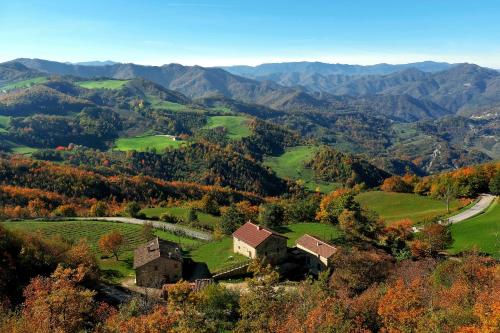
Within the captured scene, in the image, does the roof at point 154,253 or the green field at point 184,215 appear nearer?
the roof at point 154,253

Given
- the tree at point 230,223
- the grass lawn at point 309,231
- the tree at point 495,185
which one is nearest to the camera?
the grass lawn at point 309,231

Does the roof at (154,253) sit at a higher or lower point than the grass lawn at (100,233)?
higher

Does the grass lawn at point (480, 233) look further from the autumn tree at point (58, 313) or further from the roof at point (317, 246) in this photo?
the autumn tree at point (58, 313)

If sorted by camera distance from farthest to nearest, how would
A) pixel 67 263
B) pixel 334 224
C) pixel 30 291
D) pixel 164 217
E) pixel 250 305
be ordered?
pixel 164 217
pixel 334 224
pixel 67 263
pixel 30 291
pixel 250 305

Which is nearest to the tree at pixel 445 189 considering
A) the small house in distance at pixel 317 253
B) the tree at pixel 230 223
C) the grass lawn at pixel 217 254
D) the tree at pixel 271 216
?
the tree at pixel 271 216

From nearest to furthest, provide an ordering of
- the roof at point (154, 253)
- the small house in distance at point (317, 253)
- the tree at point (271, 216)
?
the roof at point (154, 253) → the small house in distance at point (317, 253) → the tree at point (271, 216)

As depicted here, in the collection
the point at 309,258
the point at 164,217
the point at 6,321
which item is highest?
the point at 6,321

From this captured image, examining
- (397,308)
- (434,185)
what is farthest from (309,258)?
(434,185)

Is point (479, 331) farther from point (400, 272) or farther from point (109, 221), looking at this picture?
point (109, 221)
